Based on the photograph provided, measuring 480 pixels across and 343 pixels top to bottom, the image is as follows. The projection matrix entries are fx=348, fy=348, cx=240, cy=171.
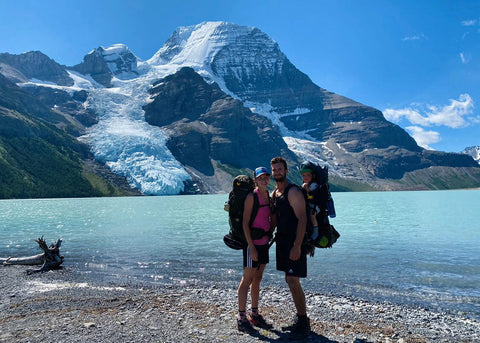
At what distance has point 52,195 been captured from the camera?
180375 millimetres

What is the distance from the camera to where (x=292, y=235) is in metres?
8.45

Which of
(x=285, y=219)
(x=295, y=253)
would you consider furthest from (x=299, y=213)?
(x=295, y=253)

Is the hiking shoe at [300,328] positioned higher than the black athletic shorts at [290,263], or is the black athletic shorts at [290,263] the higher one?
the black athletic shorts at [290,263]

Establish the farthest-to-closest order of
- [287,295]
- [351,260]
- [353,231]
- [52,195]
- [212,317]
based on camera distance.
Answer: [52,195], [353,231], [351,260], [287,295], [212,317]

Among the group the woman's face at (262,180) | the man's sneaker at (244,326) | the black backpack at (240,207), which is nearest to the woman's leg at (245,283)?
the man's sneaker at (244,326)

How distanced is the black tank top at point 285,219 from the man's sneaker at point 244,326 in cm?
250

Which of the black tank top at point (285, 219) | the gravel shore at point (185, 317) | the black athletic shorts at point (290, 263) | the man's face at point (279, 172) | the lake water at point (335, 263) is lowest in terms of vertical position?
the lake water at point (335, 263)

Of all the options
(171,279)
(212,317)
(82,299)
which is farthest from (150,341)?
(171,279)

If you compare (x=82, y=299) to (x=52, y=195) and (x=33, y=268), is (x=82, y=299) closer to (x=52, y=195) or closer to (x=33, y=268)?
(x=33, y=268)

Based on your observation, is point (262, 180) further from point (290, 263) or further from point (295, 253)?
point (290, 263)

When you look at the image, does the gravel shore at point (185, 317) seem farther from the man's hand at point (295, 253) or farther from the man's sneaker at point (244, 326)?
the man's hand at point (295, 253)

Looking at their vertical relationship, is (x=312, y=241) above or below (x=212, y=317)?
above

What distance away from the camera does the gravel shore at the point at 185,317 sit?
8.81 m

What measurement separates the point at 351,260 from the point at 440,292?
7344 mm
